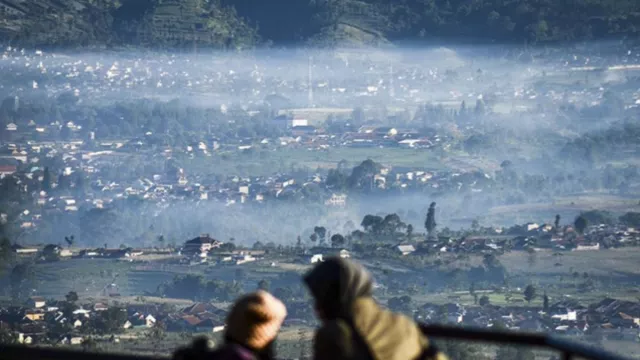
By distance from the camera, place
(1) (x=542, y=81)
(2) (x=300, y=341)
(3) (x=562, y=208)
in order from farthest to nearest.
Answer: (1) (x=542, y=81)
(3) (x=562, y=208)
(2) (x=300, y=341)

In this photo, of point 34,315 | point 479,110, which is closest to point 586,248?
point 34,315

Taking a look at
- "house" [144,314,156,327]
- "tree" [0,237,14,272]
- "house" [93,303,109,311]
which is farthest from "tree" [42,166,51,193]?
"house" [144,314,156,327]

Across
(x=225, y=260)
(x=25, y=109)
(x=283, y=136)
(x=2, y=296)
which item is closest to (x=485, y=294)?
(x=225, y=260)

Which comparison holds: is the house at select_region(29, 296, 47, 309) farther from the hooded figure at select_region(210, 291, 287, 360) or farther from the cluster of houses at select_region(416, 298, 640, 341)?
the hooded figure at select_region(210, 291, 287, 360)

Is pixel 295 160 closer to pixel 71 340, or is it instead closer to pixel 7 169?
pixel 7 169

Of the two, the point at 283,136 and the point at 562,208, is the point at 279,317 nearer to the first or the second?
the point at 562,208

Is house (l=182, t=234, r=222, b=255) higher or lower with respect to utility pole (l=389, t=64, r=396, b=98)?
lower

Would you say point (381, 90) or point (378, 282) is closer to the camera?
point (378, 282)
